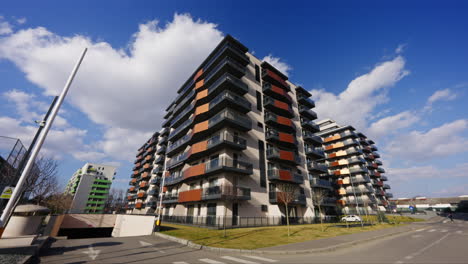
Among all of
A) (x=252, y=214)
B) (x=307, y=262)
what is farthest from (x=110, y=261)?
(x=252, y=214)

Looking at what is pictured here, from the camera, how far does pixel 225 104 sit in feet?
96.4

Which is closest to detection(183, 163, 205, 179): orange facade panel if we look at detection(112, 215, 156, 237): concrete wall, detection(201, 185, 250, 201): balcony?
detection(201, 185, 250, 201): balcony

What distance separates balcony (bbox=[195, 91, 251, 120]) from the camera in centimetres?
2842

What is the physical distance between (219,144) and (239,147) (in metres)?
2.98

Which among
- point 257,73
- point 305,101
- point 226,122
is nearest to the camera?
point 226,122

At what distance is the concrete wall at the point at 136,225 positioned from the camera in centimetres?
2138

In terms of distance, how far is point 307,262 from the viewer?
9.24m

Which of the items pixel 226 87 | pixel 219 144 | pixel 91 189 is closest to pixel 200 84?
pixel 226 87

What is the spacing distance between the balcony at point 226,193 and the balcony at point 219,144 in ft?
18.5

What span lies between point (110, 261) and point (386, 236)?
929 inches

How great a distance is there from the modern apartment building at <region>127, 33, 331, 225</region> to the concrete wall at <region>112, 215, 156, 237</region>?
22.4 ft

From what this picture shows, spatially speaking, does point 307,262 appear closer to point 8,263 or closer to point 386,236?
point 8,263

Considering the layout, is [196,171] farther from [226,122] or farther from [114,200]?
[114,200]

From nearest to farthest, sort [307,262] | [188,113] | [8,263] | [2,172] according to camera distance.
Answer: [8,263]
[307,262]
[2,172]
[188,113]
